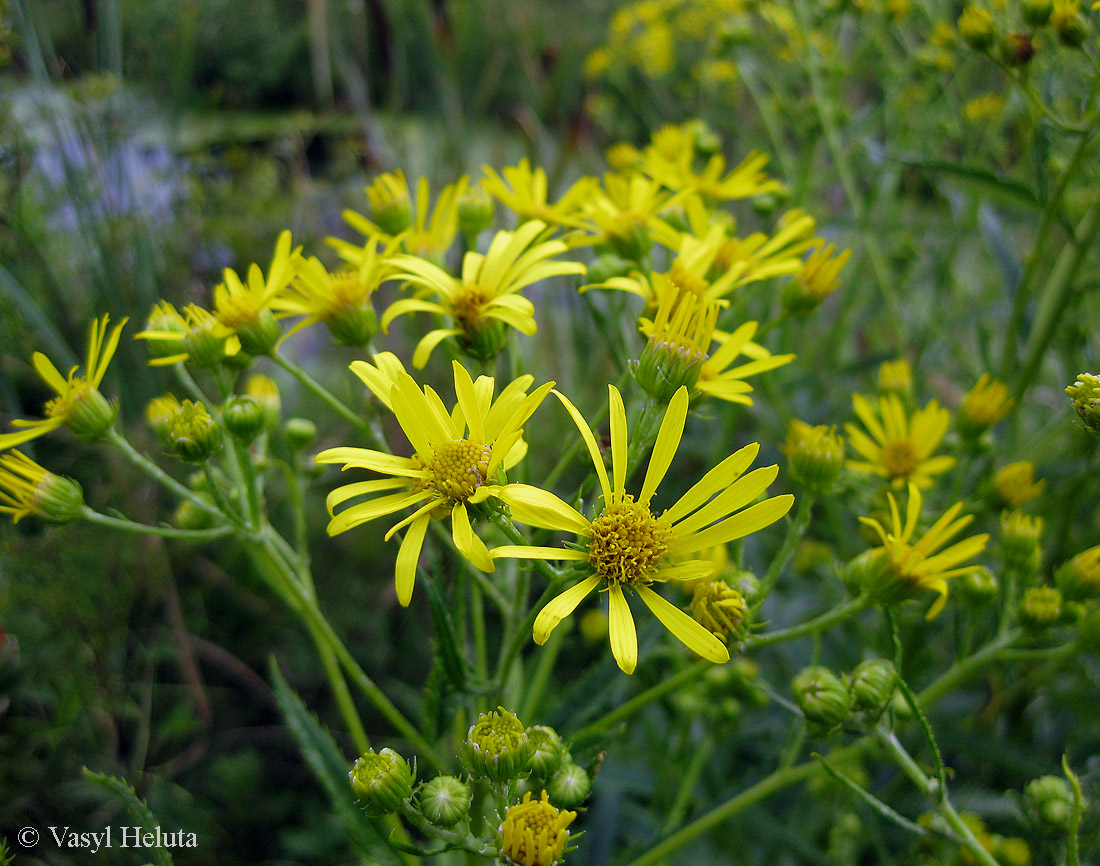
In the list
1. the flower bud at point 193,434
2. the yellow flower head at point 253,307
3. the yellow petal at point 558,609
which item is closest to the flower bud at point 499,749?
the yellow petal at point 558,609

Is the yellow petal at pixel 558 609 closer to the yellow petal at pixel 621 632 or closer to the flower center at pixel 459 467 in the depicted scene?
the yellow petal at pixel 621 632

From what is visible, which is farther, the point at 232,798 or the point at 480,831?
the point at 232,798

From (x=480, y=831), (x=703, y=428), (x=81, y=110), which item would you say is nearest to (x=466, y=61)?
(x=81, y=110)

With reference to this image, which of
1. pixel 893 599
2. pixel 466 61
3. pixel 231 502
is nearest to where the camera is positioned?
pixel 893 599

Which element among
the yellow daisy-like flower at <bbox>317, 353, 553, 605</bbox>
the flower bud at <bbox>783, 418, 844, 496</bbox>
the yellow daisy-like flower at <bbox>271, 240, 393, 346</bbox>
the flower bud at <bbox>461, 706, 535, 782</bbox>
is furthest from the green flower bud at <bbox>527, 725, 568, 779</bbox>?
the yellow daisy-like flower at <bbox>271, 240, 393, 346</bbox>

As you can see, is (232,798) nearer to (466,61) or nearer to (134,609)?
(134,609)

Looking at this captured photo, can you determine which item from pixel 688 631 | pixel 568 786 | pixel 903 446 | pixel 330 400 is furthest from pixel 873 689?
pixel 330 400
